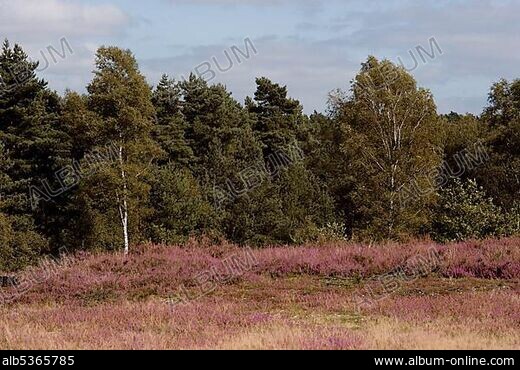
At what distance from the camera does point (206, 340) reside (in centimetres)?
1016

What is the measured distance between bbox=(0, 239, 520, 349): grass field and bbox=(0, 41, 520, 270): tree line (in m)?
5.70

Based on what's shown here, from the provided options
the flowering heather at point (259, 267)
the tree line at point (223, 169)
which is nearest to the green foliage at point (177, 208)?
the tree line at point (223, 169)

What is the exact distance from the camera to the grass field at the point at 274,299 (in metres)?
10.1

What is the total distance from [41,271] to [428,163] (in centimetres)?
2059

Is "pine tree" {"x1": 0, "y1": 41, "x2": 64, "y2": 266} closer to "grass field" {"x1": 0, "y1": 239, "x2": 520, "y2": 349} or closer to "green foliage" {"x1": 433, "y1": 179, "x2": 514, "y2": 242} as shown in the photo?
"grass field" {"x1": 0, "y1": 239, "x2": 520, "y2": 349}

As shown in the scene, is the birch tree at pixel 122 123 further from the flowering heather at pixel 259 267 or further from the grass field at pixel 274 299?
the flowering heather at pixel 259 267
